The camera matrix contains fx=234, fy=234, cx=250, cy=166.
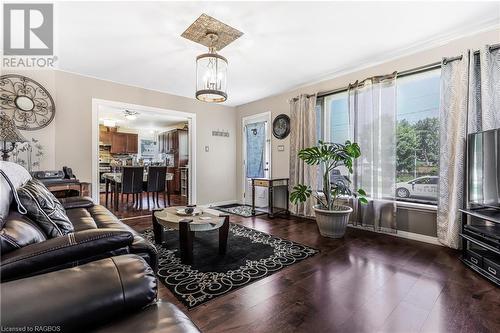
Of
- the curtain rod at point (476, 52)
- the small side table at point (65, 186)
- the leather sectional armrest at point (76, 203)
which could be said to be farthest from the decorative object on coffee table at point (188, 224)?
the curtain rod at point (476, 52)

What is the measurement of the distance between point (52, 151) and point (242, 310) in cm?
372

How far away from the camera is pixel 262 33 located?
8.59ft

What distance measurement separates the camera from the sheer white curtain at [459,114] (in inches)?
95.1

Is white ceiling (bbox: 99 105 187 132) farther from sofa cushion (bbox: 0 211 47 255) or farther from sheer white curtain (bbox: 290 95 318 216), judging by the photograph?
sofa cushion (bbox: 0 211 47 255)

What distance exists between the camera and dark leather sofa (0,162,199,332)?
691 mm

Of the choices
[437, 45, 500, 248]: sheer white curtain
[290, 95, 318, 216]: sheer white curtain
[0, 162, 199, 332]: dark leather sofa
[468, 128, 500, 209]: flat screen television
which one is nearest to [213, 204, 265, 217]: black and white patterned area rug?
[290, 95, 318, 216]: sheer white curtain

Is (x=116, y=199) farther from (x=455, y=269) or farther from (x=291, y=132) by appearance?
(x=455, y=269)

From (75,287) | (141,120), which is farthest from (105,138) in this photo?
(75,287)

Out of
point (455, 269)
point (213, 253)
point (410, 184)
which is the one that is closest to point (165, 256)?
point (213, 253)

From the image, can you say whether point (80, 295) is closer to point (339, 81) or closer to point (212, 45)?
point (212, 45)

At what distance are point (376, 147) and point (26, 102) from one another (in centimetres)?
499

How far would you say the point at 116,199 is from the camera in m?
4.89

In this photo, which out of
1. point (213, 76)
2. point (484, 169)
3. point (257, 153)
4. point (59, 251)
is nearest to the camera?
point (59, 251)

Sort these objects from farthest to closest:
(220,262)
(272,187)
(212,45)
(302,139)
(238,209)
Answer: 1. (238,209)
2. (272,187)
3. (302,139)
4. (212,45)
5. (220,262)
